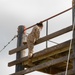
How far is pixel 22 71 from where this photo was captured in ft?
41.0

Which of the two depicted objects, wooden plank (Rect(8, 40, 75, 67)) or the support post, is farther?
the support post

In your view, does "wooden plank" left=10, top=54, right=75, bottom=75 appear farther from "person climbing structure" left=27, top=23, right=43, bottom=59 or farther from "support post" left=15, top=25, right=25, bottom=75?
"support post" left=15, top=25, right=25, bottom=75

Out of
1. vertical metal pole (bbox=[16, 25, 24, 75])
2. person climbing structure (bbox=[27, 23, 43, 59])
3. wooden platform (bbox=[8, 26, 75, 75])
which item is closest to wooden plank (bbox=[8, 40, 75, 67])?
wooden platform (bbox=[8, 26, 75, 75])

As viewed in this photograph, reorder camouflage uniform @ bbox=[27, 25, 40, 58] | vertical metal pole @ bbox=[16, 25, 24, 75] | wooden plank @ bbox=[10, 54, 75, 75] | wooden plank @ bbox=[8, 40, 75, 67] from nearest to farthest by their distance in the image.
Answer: wooden plank @ bbox=[10, 54, 75, 75] → wooden plank @ bbox=[8, 40, 75, 67] → camouflage uniform @ bbox=[27, 25, 40, 58] → vertical metal pole @ bbox=[16, 25, 24, 75]

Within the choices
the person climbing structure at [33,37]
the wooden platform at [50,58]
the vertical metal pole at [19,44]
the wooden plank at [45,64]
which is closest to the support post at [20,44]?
the vertical metal pole at [19,44]

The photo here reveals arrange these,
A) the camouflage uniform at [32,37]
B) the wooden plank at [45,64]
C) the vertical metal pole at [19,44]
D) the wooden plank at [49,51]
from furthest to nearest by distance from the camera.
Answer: the vertical metal pole at [19,44], the camouflage uniform at [32,37], the wooden plank at [49,51], the wooden plank at [45,64]

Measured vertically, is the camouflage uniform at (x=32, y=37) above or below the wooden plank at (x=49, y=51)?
above

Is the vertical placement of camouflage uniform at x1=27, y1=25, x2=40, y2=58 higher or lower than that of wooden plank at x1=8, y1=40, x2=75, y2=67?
higher

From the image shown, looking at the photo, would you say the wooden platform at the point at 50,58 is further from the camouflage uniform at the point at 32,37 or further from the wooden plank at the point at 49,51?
the camouflage uniform at the point at 32,37

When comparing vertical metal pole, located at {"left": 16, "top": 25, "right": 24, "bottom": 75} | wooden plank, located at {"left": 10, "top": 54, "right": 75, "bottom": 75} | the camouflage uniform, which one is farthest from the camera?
vertical metal pole, located at {"left": 16, "top": 25, "right": 24, "bottom": 75}

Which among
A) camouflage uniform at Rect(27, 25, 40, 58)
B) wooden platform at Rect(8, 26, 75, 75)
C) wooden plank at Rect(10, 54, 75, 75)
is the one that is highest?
camouflage uniform at Rect(27, 25, 40, 58)

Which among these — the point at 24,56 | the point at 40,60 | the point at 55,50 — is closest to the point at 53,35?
the point at 55,50

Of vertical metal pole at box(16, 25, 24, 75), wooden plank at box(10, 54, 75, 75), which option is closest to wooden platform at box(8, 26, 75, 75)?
wooden plank at box(10, 54, 75, 75)

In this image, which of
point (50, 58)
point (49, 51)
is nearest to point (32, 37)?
point (50, 58)
